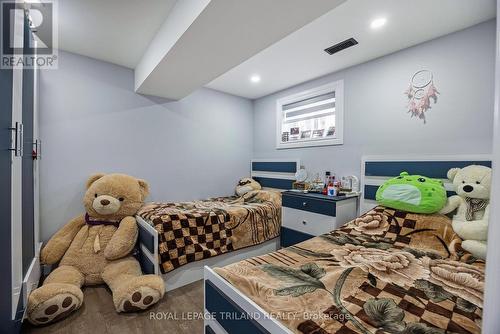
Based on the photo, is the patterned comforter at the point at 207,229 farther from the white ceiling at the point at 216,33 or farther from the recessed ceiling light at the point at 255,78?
the recessed ceiling light at the point at 255,78

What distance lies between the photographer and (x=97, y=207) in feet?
6.64

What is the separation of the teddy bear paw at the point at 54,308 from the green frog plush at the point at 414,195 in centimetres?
254

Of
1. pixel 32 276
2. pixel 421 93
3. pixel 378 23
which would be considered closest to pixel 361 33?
pixel 378 23

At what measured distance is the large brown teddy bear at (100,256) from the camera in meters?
1.52

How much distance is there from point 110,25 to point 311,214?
259cm

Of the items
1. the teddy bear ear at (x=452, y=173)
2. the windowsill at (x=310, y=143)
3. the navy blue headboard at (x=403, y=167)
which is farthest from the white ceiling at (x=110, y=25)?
the teddy bear ear at (x=452, y=173)

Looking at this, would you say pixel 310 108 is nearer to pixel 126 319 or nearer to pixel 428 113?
pixel 428 113

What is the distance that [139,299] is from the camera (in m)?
1.61

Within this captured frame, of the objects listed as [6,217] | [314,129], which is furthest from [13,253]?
[314,129]

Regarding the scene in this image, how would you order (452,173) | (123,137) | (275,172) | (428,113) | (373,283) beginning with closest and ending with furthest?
(373,283)
(452,173)
(428,113)
(123,137)
(275,172)

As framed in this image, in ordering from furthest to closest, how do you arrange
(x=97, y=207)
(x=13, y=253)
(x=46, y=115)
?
(x=46, y=115)
(x=97, y=207)
(x=13, y=253)

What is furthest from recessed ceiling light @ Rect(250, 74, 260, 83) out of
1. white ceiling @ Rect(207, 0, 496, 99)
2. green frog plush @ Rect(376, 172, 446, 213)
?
green frog plush @ Rect(376, 172, 446, 213)

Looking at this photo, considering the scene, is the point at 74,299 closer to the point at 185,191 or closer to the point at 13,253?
the point at 13,253

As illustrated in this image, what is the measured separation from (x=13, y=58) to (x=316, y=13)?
170 cm
